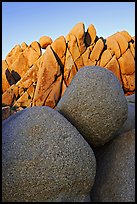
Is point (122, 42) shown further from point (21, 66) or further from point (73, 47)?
point (21, 66)

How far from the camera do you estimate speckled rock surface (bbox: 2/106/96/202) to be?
3148mm

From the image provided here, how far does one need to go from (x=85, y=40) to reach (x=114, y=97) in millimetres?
27126

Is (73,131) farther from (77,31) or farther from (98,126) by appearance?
(77,31)

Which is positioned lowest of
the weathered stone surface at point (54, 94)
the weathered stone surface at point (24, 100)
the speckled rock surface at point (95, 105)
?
the weathered stone surface at point (24, 100)

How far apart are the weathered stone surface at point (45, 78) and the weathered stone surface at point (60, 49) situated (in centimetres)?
110

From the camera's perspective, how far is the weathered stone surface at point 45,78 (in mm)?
27438

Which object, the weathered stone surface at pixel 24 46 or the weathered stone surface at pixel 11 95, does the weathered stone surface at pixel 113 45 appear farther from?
the weathered stone surface at pixel 24 46

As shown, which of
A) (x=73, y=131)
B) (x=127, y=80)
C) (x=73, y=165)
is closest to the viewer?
(x=73, y=165)

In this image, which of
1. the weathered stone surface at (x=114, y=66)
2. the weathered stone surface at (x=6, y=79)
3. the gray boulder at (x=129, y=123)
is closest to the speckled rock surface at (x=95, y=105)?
the gray boulder at (x=129, y=123)

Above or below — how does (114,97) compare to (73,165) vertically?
above

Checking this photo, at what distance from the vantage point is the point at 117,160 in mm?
3891

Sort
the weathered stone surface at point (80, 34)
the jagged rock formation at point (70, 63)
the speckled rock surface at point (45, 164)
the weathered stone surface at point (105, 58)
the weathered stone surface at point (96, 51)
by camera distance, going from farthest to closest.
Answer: the weathered stone surface at point (96, 51), the weathered stone surface at point (80, 34), the weathered stone surface at point (105, 58), the jagged rock formation at point (70, 63), the speckled rock surface at point (45, 164)

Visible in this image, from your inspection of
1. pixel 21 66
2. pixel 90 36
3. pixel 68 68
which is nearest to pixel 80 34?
pixel 90 36

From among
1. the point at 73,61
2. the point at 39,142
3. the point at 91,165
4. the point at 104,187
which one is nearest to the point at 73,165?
the point at 91,165
